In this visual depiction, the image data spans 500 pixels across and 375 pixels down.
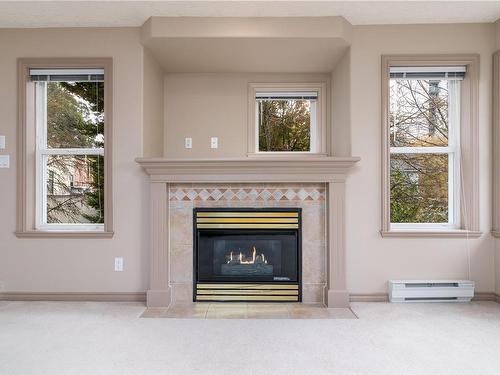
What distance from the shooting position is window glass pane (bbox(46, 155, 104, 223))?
3.43 m

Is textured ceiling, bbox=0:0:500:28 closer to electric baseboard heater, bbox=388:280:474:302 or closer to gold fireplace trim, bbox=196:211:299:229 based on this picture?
gold fireplace trim, bbox=196:211:299:229

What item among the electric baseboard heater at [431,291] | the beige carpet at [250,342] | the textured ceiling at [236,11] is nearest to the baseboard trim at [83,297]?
the beige carpet at [250,342]

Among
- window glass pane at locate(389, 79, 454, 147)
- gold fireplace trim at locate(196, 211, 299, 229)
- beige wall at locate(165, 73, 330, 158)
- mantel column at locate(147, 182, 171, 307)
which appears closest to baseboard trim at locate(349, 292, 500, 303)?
gold fireplace trim at locate(196, 211, 299, 229)

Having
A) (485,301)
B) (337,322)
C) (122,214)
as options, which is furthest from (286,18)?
(485,301)

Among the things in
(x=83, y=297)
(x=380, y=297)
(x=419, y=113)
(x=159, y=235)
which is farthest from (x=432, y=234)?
(x=83, y=297)

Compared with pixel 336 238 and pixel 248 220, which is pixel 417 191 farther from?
pixel 248 220

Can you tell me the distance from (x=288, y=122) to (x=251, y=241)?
136cm

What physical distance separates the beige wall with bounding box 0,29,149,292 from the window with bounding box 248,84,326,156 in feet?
4.09

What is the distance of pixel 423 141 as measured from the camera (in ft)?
11.2

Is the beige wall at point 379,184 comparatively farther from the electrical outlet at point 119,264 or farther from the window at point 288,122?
the electrical outlet at point 119,264

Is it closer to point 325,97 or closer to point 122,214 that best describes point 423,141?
point 325,97

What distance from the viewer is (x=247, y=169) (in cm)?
317

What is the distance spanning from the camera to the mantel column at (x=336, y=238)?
3150mm

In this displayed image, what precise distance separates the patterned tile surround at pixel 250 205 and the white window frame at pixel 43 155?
74cm
